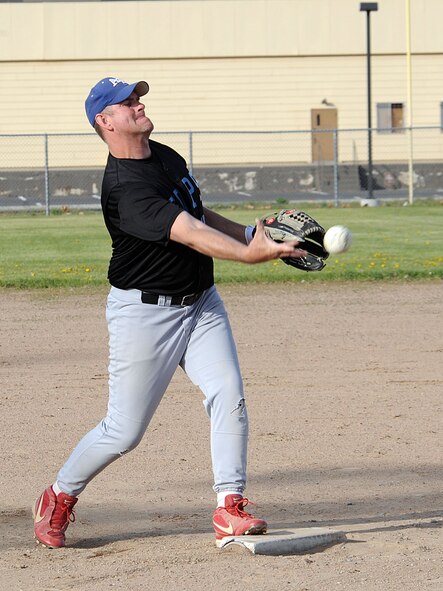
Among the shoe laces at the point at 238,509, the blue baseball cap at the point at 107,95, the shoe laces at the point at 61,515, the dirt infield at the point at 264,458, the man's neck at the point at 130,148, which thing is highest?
the blue baseball cap at the point at 107,95

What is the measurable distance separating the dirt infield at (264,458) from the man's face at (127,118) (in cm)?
182

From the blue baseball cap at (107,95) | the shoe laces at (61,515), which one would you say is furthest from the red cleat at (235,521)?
the blue baseball cap at (107,95)

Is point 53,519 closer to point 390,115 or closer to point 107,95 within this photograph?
point 107,95

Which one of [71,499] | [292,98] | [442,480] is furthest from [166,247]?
[292,98]

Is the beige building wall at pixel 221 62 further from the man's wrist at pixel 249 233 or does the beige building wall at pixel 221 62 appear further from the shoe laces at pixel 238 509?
the shoe laces at pixel 238 509

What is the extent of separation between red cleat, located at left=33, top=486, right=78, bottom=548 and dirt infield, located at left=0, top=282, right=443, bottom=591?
0.07m

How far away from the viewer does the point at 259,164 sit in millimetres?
35656

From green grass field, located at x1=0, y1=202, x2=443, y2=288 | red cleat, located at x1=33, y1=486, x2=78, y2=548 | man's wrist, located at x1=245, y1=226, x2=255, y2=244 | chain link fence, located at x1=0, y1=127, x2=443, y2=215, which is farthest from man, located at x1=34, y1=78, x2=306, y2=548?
chain link fence, located at x1=0, y1=127, x2=443, y2=215

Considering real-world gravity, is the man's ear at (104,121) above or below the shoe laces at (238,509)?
above

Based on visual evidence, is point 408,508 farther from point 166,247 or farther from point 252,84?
point 252,84

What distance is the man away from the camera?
15.5 feet

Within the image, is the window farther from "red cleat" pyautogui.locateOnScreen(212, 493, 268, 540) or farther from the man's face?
"red cleat" pyautogui.locateOnScreen(212, 493, 268, 540)

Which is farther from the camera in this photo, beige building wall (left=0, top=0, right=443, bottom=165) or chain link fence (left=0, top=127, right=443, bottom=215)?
beige building wall (left=0, top=0, right=443, bottom=165)

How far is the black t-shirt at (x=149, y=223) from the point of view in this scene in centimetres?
457
